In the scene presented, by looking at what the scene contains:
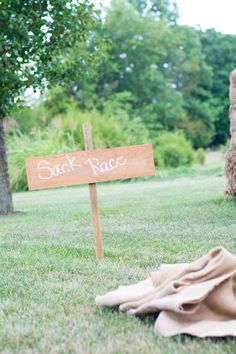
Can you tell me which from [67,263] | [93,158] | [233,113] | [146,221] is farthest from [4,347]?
[233,113]

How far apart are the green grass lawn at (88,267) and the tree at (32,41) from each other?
175cm

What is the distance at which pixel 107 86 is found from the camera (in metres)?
32.9

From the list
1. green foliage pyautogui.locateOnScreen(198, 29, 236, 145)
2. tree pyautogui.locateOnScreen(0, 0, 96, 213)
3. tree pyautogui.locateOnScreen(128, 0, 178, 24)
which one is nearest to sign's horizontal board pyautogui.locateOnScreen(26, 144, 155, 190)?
tree pyautogui.locateOnScreen(0, 0, 96, 213)

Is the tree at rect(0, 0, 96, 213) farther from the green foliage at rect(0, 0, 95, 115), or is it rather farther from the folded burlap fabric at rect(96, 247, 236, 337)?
the folded burlap fabric at rect(96, 247, 236, 337)

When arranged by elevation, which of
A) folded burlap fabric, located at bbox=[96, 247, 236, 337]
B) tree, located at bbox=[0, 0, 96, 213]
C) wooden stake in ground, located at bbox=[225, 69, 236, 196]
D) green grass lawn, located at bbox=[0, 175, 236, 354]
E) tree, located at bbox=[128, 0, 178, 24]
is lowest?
green grass lawn, located at bbox=[0, 175, 236, 354]

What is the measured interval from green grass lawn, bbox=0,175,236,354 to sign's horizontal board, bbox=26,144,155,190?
1.95 ft

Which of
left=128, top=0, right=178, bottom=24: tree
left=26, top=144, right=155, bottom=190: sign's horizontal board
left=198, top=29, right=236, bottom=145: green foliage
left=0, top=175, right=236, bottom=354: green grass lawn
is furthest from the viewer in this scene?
left=128, top=0, right=178, bottom=24: tree

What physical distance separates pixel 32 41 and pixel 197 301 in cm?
643

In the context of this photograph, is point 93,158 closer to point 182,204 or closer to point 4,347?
point 4,347

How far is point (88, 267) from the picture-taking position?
4371 millimetres

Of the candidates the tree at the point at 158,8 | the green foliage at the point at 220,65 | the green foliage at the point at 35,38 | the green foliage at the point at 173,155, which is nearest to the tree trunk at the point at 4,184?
the green foliage at the point at 35,38

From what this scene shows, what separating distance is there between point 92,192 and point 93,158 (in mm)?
313

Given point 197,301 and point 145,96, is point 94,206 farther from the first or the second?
point 145,96

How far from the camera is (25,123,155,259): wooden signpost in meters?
4.67
